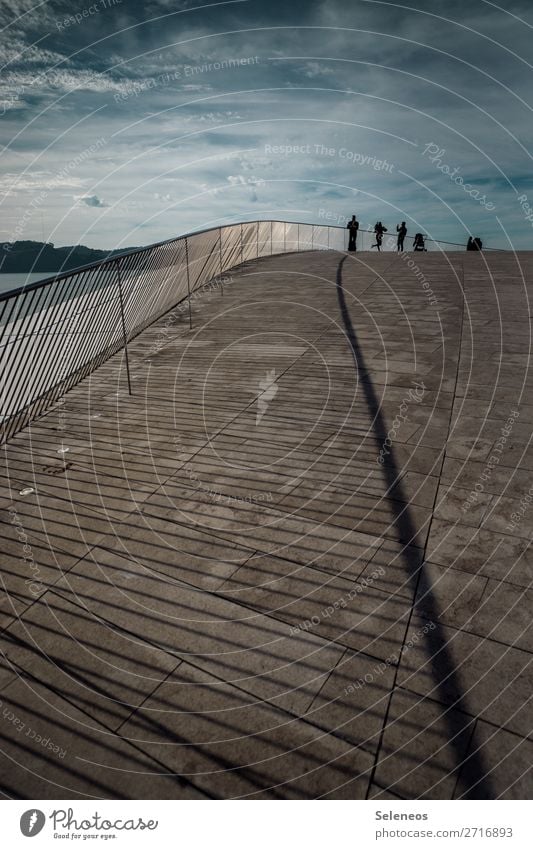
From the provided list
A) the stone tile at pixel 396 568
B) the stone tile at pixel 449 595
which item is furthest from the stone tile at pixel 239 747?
the stone tile at pixel 396 568

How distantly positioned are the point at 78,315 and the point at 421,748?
8.32 meters

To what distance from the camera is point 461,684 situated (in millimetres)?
3479

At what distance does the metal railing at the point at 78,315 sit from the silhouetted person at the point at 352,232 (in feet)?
53.1

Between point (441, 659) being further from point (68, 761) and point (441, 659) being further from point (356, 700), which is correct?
point (68, 761)

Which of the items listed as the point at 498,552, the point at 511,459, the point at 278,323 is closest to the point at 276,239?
the point at 278,323

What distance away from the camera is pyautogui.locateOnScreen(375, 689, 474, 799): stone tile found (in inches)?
114

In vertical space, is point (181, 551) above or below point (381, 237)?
below

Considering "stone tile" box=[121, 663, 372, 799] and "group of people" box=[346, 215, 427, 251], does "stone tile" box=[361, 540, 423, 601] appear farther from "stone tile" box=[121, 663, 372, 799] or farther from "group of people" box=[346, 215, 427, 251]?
"group of people" box=[346, 215, 427, 251]

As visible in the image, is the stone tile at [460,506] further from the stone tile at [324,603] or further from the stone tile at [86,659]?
the stone tile at [86,659]

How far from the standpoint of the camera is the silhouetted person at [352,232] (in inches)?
1179

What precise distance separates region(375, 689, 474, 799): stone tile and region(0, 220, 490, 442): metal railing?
19.7 ft

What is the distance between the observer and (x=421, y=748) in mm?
3086

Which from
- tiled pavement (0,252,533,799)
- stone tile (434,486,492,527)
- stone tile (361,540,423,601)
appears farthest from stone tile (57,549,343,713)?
stone tile (434,486,492,527)

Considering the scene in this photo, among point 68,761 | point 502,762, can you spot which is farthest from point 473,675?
point 68,761
